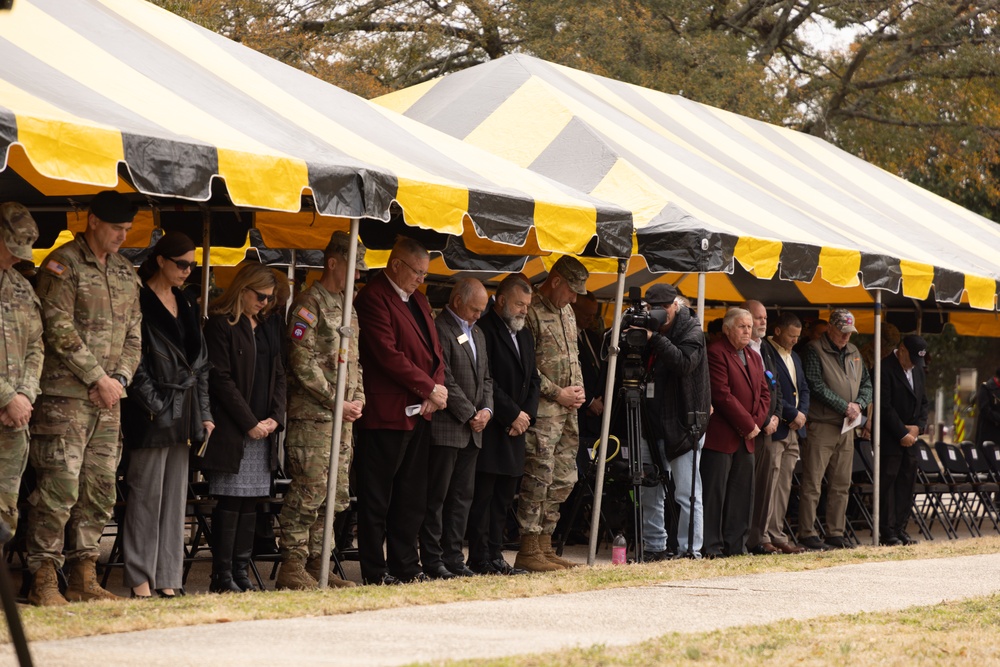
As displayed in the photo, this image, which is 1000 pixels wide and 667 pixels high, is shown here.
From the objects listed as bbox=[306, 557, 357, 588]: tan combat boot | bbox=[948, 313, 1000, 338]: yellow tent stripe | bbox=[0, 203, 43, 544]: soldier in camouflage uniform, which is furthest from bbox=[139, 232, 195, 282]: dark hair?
bbox=[948, 313, 1000, 338]: yellow tent stripe

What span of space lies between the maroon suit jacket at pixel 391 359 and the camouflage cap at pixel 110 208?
171 centimetres

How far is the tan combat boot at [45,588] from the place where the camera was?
21.3ft

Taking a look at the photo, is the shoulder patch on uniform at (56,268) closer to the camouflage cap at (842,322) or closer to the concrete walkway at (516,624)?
the concrete walkway at (516,624)

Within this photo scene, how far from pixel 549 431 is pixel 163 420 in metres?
2.93

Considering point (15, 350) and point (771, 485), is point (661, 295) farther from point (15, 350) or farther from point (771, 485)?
point (15, 350)

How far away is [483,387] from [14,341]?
3.05m

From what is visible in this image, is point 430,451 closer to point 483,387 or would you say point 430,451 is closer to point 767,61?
point 483,387

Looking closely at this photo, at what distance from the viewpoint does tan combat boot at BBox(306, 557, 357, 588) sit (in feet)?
25.9

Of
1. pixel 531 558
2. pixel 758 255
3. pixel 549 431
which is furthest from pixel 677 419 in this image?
pixel 531 558

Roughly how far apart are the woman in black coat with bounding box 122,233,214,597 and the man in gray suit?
160 cm

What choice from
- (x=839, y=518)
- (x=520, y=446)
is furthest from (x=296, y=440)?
(x=839, y=518)

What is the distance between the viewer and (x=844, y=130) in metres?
28.5

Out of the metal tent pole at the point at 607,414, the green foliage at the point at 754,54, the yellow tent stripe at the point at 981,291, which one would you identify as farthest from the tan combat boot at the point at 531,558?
the green foliage at the point at 754,54

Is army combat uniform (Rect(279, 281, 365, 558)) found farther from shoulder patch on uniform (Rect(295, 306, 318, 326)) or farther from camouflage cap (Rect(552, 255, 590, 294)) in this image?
camouflage cap (Rect(552, 255, 590, 294))
